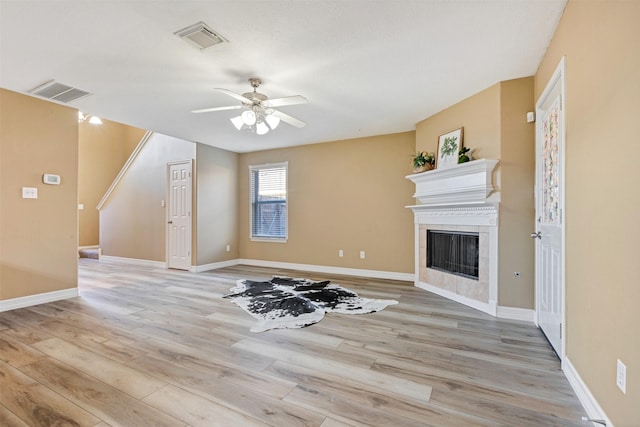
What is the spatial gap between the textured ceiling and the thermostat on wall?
95 centimetres

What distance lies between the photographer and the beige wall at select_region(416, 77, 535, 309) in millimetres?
2992

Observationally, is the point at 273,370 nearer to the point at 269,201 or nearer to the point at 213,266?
the point at 213,266

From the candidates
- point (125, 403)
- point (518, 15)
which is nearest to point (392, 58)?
point (518, 15)

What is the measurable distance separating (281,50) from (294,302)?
2705 millimetres

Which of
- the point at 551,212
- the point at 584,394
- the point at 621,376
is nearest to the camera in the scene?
the point at 621,376

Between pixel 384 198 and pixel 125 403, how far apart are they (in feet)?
14.0

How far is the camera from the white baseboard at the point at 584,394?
1.49m

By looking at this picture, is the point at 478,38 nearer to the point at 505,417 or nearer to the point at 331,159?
the point at 505,417

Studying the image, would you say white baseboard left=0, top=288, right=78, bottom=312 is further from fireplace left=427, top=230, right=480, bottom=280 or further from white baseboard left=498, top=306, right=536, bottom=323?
white baseboard left=498, top=306, right=536, bottom=323

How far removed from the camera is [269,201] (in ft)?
20.4

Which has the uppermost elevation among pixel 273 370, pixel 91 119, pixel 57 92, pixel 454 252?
pixel 91 119

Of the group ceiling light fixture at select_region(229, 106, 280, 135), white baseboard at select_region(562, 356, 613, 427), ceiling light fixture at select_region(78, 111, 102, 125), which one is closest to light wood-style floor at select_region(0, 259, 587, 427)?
white baseboard at select_region(562, 356, 613, 427)

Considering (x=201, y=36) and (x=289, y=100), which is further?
(x=289, y=100)

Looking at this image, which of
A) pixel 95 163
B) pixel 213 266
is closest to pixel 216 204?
pixel 213 266
